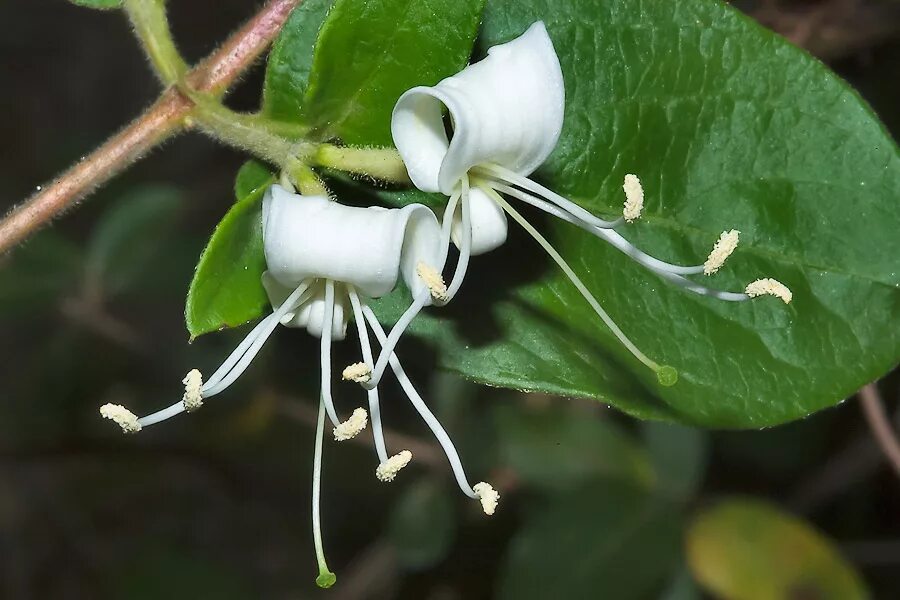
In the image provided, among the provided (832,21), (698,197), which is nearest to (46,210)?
(698,197)

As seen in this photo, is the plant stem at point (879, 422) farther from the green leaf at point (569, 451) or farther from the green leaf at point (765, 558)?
the green leaf at point (569, 451)

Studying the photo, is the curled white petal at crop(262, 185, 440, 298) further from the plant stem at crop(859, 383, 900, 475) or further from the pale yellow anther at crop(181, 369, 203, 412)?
the plant stem at crop(859, 383, 900, 475)

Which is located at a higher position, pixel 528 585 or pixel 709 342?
pixel 709 342

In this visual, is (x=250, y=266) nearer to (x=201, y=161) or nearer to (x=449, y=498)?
(x=449, y=498)

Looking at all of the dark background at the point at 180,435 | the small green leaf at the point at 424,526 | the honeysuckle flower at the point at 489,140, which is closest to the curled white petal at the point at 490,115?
the honeysuckle flower at the point at 489,140

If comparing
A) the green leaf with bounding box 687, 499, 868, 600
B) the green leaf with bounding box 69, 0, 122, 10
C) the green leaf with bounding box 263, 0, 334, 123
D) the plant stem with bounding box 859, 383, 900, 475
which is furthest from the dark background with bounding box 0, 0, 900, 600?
the green leaf with bounding box 263, 0, 334, 123

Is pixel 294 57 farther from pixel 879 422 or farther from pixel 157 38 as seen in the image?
pixel 879 422
